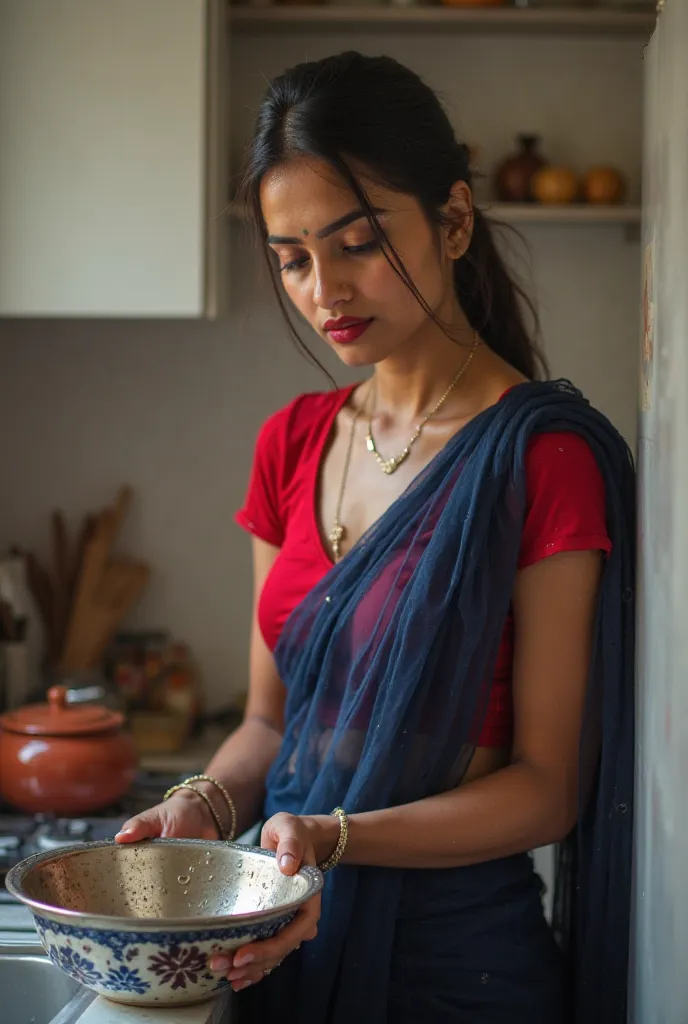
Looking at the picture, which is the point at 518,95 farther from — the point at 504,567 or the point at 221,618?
the point at 504,567

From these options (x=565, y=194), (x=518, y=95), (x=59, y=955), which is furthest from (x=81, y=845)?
(x=518, y=95)

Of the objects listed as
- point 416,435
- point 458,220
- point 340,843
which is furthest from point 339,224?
point 340,843

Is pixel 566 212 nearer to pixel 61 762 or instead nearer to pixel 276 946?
pixel 61 762

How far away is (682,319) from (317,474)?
25.5 inches

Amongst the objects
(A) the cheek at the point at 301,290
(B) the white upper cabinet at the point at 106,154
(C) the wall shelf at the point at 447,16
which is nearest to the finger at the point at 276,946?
(A) the cheek at the point at 301,290

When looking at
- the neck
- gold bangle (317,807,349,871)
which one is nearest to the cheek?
the neck

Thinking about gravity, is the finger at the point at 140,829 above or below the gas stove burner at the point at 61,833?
above

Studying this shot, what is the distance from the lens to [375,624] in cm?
125

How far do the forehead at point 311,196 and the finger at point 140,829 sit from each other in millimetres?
563

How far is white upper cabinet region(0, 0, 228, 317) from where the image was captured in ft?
6.86

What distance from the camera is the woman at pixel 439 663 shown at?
118 centimetres

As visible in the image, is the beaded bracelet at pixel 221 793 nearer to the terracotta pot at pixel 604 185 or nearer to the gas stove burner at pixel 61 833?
the gas stove burner at pixel 61 833

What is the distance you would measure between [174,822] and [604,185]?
155cm

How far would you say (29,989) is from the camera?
3.87 ft
